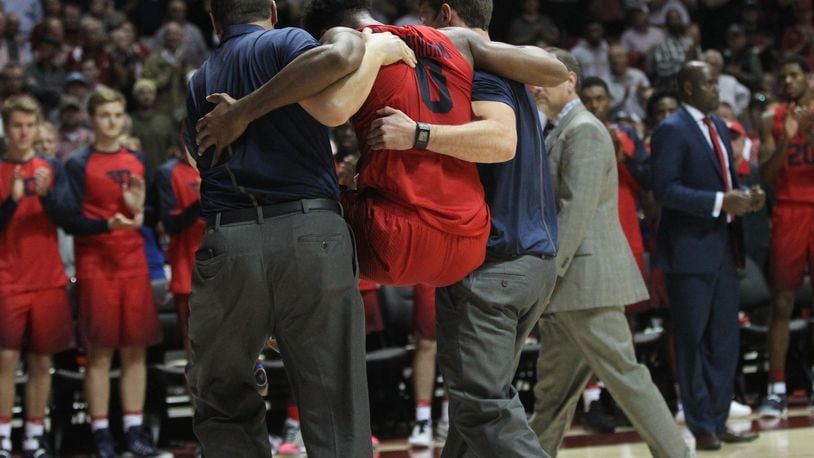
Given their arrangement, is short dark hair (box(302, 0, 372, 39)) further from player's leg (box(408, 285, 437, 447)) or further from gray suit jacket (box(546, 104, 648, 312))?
player's leg (box(408, 285, 437, 447))

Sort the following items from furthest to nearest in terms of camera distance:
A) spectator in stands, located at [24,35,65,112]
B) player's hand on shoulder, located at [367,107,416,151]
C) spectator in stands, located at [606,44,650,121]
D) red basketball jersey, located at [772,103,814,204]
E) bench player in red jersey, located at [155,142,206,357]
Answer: spectator in stands, located at [606,44,650,121] < spectator in stands, located at [24,35,65,112] < red basketball jersey, located at [772,103,814,204] < bench player in red jersey, located at [155,142,206,357] < player's hand on shoulder, located at [367,107,416,151]

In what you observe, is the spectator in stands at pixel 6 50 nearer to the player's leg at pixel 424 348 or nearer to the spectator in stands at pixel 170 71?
the spectator in stands at pixel 170 71

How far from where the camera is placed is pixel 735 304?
663 centimetres

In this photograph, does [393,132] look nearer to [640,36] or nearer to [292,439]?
[292,439]

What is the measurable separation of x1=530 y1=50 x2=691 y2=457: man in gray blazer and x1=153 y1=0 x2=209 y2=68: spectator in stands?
27.7 feet

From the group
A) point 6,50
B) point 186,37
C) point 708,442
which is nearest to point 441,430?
point 708,442

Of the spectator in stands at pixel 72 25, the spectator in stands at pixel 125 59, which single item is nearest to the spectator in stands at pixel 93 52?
the spectator in stands at pixel 125 59

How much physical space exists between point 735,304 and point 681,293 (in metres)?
0.33

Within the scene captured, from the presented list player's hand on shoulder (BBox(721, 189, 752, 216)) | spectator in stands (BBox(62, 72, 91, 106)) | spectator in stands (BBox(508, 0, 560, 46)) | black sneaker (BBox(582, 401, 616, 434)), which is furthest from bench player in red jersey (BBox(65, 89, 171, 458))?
spectator in stands (BBox(508, 0, 560, 46))

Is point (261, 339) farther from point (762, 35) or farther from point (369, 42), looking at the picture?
point (762, 35)

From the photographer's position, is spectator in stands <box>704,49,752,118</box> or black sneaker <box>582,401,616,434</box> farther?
spectator in stands <box>704,49,752,118</box>

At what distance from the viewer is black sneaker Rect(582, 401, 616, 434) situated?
23.8 feet

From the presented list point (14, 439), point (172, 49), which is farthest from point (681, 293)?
point (172, 49)

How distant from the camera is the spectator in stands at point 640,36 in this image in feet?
48.0
